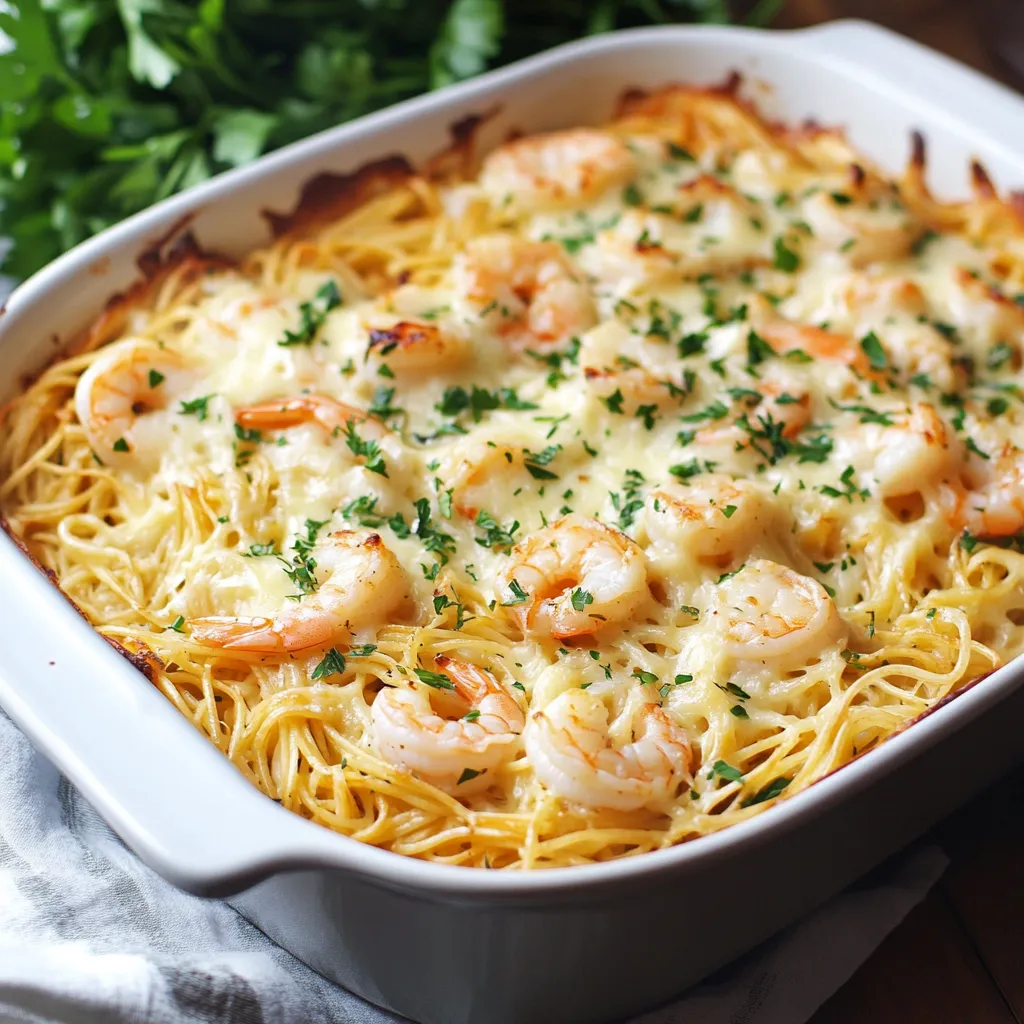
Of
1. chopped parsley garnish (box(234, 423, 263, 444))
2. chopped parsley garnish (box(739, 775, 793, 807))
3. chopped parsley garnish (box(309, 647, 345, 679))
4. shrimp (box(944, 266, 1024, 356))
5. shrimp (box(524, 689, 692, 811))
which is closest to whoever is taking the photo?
shrimp (box(524, 689, 692, 811))

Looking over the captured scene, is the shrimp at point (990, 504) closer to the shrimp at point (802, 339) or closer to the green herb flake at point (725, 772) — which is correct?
the shrimp at point (802, 339)

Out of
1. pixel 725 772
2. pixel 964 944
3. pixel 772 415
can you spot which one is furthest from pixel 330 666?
pixel 964 944

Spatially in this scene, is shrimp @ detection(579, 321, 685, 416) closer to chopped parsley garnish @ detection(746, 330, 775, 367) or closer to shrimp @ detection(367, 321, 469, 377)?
chopped parsley garnish @ detection(746, 330, 775, 367)

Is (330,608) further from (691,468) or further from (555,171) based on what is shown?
(555,171)

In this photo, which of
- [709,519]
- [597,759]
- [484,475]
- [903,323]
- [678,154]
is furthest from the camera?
[678,154]

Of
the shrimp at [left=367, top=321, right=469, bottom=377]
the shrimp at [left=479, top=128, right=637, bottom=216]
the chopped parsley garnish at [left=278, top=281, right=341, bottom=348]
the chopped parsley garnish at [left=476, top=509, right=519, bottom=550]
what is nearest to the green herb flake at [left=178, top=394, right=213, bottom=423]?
the chopped parsley garnish at [left=278, top=281, right=341, bottom=348]
